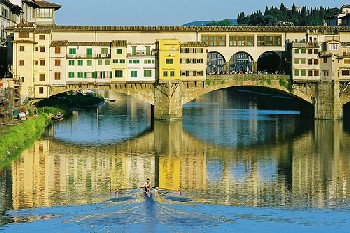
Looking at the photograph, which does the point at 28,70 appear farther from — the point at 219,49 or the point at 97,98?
the point at 97,98

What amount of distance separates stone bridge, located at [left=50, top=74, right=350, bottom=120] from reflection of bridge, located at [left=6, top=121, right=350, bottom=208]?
43.1 feet

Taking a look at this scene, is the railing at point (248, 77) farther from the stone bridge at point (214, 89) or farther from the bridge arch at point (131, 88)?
the bridge arch at point (131, 88)

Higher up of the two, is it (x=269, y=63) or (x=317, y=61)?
(x=269, y=63)

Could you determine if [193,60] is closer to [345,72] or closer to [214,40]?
[214,40]

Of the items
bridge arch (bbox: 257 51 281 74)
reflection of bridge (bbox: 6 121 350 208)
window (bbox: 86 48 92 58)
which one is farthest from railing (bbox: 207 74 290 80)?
reflection of bridge (bbox: 6 121 350 208)

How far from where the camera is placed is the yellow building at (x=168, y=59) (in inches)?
3745

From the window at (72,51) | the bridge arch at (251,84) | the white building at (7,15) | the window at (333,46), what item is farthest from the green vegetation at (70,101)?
the window at (333,46)

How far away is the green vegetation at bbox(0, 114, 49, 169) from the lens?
6300cm

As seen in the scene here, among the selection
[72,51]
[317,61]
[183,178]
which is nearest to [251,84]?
[317,61]

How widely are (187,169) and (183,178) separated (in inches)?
159

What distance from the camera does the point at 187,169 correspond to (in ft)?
204

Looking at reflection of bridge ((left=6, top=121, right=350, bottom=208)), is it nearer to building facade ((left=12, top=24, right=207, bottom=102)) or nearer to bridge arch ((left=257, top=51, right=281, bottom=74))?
building facade ((left=12, top=24, right=207, bottom=102))

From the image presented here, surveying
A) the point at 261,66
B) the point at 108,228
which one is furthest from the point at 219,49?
the point at 108,228

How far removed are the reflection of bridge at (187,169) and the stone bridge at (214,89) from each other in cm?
1315
